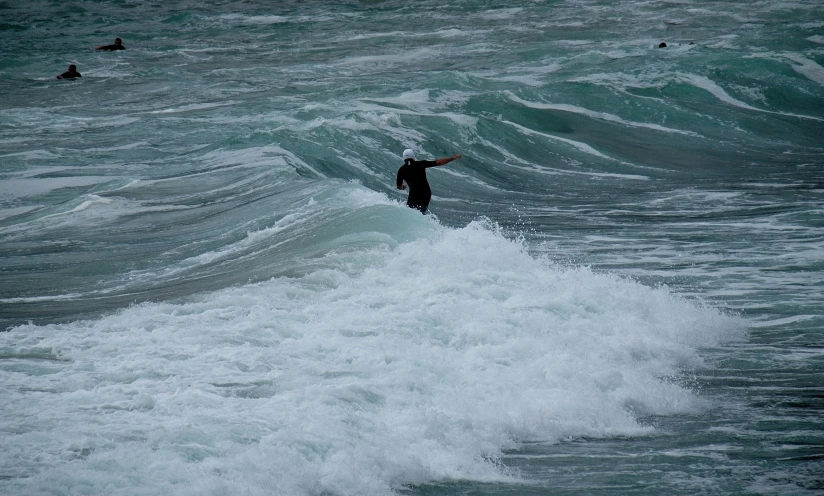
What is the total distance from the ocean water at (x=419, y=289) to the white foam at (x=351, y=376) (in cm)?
3

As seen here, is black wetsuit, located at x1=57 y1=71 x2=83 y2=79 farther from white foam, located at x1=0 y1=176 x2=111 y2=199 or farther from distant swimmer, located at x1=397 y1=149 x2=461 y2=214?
distant swimmer, located at x1=397 y1=149 x2=461 y2=214

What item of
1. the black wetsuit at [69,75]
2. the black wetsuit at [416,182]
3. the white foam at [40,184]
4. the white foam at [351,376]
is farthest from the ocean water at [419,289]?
the black wetsuit at [69,75]

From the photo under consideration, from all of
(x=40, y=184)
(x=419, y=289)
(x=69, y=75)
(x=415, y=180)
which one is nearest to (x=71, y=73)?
(x=69, y=75)

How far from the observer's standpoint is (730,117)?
2317cm

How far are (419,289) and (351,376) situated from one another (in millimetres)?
2057

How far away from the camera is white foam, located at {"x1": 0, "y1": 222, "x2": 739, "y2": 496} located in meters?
6.16

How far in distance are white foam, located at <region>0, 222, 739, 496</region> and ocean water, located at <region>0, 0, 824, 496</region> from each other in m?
0.03

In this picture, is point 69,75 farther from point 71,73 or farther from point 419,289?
point 419,289

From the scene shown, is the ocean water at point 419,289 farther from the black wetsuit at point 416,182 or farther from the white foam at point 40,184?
the black wetsuit at point 416,182

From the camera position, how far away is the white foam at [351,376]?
6.16 metres

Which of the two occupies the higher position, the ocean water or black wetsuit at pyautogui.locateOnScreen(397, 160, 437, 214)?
black wetsuit at pyautogui.locateOnScreen(397, 160, 437, 214)

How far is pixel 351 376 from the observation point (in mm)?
7543

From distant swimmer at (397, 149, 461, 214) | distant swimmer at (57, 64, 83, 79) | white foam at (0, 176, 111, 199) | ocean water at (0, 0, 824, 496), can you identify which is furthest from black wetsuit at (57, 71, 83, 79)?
distant swimmer at (397, 149, 461, 214)

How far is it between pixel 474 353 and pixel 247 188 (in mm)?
7323
